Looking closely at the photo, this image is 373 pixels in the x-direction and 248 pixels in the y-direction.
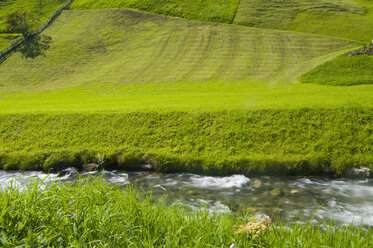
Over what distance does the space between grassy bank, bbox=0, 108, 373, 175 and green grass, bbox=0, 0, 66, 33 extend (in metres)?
78.0

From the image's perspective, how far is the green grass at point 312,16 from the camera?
208 feet

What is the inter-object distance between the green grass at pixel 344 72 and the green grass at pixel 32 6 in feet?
244

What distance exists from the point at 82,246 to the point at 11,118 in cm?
1993

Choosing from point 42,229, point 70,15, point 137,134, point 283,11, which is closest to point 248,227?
point 42,229

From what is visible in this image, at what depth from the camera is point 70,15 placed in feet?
261

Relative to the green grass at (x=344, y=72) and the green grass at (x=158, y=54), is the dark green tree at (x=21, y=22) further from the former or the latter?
the green grass at (x=344, y=72)

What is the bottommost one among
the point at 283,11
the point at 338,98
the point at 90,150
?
the point at 90,150

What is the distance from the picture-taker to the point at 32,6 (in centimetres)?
9856

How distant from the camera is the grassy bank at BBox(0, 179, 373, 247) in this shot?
18.1ft

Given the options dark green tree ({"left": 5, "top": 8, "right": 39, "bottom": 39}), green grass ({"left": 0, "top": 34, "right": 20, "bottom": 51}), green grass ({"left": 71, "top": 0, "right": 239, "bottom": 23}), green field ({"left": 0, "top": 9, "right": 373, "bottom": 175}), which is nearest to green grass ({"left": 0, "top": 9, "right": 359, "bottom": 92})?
green grass ({"left": 71, "top": 0, "right": 239, "bottom": 23})

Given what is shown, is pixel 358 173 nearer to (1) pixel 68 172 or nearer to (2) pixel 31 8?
(1) pixel 68 172

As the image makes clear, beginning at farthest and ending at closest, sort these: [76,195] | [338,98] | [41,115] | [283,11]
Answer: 1. [283,11]
2. [41,115]
3. [338,98]
4. [76,195]

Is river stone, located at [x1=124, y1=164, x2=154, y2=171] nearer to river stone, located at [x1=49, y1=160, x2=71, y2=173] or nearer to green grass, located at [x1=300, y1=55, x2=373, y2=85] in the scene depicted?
river stone, located at [x1=49, y1=160, x2=71, y2=173]

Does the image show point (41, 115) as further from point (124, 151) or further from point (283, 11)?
point (283, 11)
